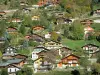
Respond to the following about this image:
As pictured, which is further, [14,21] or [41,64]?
[14,21]

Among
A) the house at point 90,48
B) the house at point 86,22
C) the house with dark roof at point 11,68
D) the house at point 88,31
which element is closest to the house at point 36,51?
the house with dark roof at point 11,68

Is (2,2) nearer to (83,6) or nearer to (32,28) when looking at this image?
(83,6)

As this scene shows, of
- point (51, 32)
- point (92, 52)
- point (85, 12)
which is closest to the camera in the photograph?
point (92, 52)

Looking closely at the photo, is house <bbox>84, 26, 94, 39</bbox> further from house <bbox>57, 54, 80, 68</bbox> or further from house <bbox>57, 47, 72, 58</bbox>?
house <bbox>57, 54, 80, 68</bbox>

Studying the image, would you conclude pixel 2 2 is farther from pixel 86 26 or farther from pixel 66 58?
pixel 66 58

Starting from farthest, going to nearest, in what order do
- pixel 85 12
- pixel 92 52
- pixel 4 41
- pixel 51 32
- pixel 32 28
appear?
1. pixel 85 12
2. pixel 32 28
3. pixel 51 32
4. pixel 4 41
5. pixel 92 52

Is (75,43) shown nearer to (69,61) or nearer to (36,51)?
(36,51)

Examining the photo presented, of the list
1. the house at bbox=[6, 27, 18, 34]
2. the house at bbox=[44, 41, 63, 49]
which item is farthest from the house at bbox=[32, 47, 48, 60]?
the house at bbox=[6, 27, 18, 34]

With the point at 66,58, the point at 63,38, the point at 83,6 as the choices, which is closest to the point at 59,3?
the point at 83,6

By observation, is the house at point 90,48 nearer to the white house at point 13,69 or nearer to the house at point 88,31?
the house at point 88,31

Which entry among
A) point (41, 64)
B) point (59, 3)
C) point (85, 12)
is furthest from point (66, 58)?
point (59, 3)
